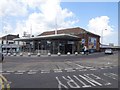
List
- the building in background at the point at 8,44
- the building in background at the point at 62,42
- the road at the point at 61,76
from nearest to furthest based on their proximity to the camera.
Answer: the road at the point at 61,76, the building in background at the point at 62,42, the building in background at the point at 8,44

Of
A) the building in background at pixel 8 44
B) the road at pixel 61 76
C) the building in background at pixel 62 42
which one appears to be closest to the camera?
the road at pixel 61 76

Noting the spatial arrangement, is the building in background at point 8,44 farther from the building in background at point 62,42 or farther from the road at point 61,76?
the road at point 61,76

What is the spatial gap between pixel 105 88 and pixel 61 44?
2323 inches

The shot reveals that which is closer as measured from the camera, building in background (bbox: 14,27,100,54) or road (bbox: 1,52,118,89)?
road (bbox: 1,52,118,89)

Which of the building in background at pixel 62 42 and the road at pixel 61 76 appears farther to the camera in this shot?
the building in background at pixel 62 42

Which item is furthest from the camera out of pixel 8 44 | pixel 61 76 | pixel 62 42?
pixel 8 44

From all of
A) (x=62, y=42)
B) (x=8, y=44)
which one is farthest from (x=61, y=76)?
(x=8, y=44)

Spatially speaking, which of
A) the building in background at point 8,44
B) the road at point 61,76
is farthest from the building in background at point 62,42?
the road at point 61,76

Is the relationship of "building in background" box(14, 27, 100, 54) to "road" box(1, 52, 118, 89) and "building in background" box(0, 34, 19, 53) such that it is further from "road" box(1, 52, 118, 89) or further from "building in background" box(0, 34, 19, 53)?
"road" box(1, 52, 118, 89)

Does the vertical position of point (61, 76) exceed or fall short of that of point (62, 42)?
it falls short

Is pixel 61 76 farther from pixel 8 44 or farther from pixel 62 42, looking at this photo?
pixel 8 44

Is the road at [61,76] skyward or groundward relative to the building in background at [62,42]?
groundward

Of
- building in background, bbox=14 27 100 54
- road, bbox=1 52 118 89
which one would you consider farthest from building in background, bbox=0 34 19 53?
road, bbox=1 52 118 89

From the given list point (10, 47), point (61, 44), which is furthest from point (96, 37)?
point (10, 47)
